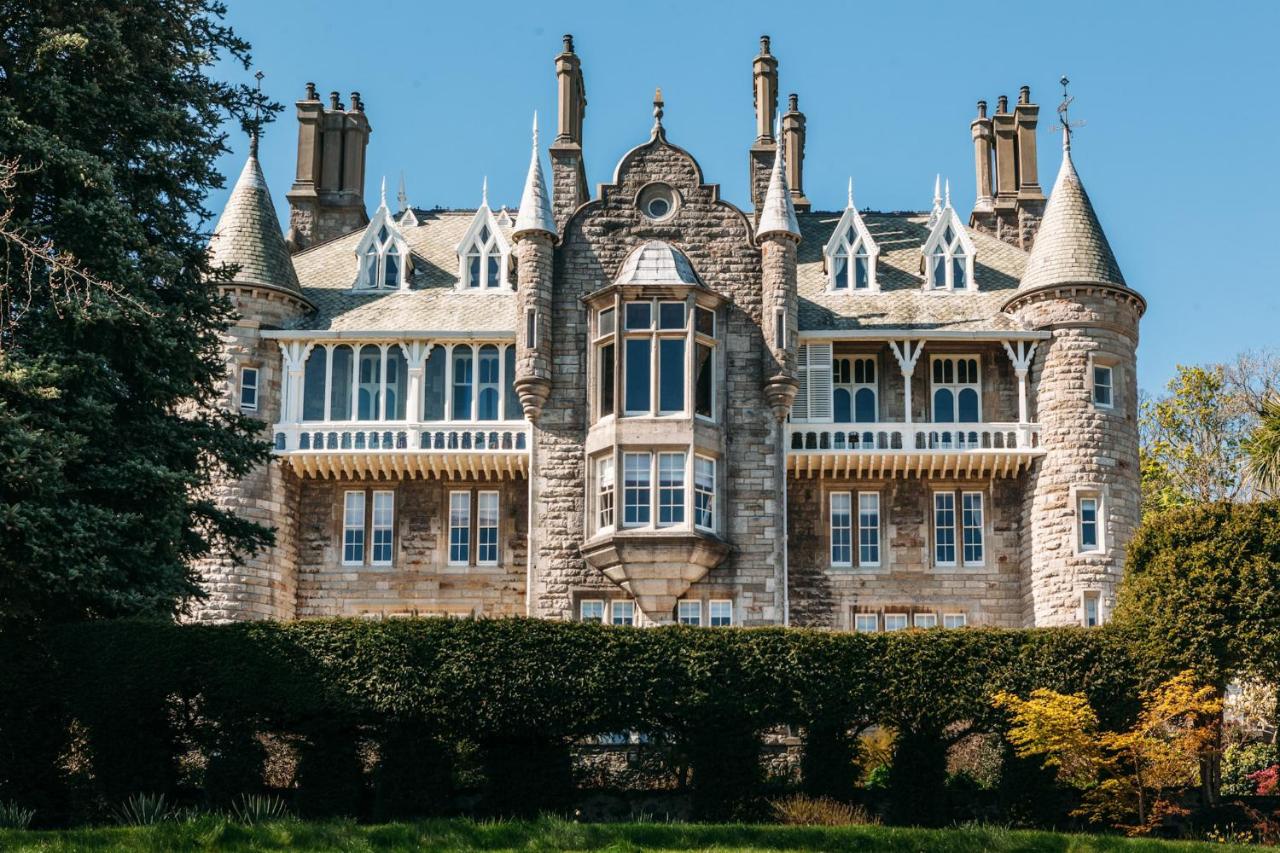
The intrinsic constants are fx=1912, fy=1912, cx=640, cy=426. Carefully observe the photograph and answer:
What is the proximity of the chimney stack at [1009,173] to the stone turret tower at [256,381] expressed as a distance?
17.7m

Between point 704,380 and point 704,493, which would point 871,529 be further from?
point 704,380

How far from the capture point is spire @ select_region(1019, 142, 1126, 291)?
4284 cm

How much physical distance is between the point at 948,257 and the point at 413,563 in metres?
14.5

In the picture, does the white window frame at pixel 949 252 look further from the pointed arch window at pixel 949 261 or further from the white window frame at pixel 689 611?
the white window frame at pixel 689 611

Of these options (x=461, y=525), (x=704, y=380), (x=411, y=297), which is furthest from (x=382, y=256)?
(x=704, y=380)

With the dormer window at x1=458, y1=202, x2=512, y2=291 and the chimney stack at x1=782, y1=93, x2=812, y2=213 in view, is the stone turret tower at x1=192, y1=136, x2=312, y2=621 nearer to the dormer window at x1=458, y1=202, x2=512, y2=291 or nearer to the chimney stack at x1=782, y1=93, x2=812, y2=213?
the dormer window at x1=458, y1=202, x2=512, y2=291

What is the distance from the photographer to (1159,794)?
29.6 meters

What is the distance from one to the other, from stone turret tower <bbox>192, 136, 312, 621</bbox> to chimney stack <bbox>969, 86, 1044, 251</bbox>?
1768 centimetres

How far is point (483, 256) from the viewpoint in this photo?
152ft

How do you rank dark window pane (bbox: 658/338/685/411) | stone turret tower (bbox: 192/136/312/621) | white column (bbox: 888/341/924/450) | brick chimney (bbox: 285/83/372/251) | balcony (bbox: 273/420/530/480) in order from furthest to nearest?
brick chimney (bbox: 285/83/372/251) → balcony (bbox: 273/420/530/480) → white column (bbox: 888/341/924/450) → stone turret tower (bbox: 192/136/312/621) → dark window pane (bbox: 658/338/685/411)

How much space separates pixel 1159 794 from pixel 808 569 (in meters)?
14.2

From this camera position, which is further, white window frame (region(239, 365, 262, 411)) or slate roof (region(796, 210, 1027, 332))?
slate roof (region(796, 210, 1027, 332))

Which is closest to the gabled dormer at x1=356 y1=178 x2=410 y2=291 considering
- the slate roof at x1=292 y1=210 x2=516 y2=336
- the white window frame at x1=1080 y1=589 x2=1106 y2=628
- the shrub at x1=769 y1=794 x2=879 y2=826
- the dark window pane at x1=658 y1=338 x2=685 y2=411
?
the slate roof at x1=292 y1=210 x2=516 y2=336

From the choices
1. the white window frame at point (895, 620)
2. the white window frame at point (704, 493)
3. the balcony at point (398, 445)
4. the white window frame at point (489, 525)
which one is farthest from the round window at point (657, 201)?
the white window frame at point (895, 620)
